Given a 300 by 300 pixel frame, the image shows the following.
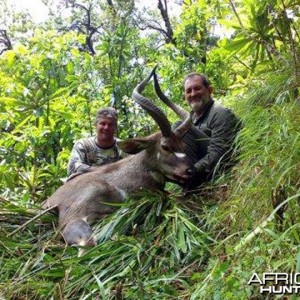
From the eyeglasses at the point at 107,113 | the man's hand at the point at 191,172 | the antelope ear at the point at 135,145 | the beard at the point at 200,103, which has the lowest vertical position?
the man's hand at the point at 191,172

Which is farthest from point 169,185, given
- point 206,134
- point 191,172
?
point 191,172

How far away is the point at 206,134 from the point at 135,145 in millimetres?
873

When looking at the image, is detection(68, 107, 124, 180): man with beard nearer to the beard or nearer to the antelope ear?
the antelope ear

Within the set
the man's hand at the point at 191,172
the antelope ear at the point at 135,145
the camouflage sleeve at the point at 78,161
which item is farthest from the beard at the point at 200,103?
the camouflage sleeve at the point at 78,161

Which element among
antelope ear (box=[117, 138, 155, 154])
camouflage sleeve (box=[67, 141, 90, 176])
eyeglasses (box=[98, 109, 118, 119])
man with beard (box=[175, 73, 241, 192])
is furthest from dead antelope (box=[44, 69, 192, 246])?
eyeglasses (box=[98, 109, 118, 119])

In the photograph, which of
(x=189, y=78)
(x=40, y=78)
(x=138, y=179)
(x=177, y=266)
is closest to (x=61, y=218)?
(x=138, y=179)

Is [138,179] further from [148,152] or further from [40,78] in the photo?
[40,78]

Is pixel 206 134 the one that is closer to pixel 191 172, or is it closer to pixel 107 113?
pixel 191 172

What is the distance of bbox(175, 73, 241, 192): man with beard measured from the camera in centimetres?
590

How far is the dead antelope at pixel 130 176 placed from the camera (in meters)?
5.69

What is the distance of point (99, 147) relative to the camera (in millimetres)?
7227

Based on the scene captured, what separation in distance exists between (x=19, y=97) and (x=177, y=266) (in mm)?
4706

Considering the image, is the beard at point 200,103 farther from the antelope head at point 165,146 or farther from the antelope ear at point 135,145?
the antelope ear at point 135,145

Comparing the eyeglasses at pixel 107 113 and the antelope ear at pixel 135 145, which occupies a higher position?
the eyeglasses at pixel 107 113
